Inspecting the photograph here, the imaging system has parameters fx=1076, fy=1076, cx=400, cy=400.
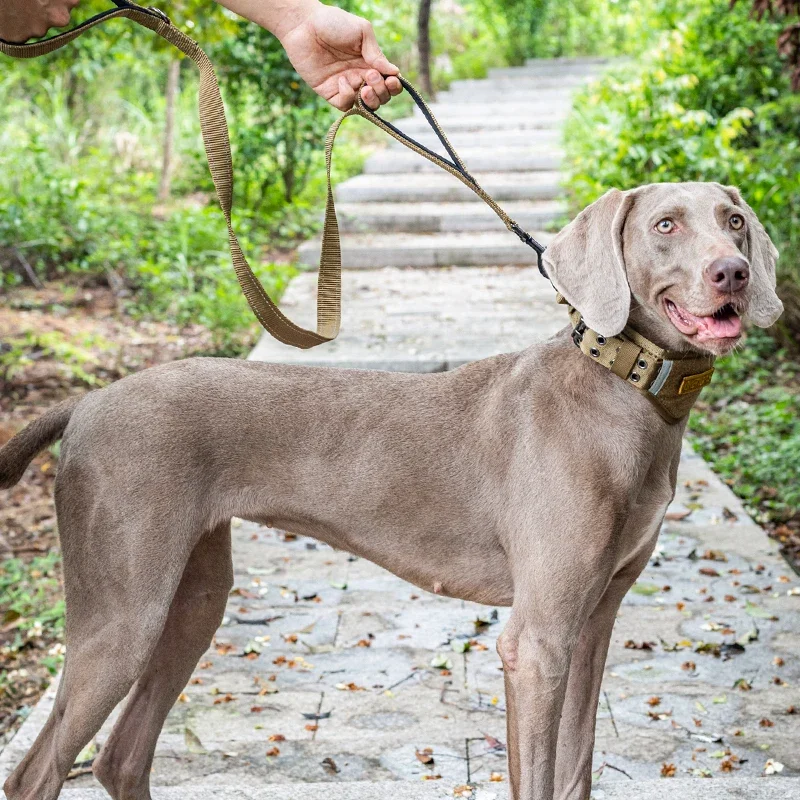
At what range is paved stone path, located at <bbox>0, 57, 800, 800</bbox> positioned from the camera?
10.8 ft

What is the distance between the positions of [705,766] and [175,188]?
10686 millimetres

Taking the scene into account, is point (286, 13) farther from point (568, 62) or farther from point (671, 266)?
point (568, 62)

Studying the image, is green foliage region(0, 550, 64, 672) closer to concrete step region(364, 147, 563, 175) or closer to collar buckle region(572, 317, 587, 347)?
collar buckle region(572, 317, 587, 347)

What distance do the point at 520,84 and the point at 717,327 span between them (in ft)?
53.2

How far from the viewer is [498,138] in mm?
13891

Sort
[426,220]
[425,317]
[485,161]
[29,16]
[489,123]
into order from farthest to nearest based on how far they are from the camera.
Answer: [489,123]
[485,161]
[426,220]
[425,317]
[29,16]

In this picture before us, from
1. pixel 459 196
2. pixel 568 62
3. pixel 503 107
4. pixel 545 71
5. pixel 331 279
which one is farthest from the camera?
pixel 568 62

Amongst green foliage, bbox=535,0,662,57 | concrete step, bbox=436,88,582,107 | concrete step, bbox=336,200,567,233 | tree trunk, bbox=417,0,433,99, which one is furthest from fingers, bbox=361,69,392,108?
green foliage, bbox=535,0,662,57

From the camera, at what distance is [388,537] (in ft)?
9.02

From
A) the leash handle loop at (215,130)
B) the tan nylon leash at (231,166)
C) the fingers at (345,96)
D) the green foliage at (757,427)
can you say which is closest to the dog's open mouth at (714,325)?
the tan nylon leash at (231,166)

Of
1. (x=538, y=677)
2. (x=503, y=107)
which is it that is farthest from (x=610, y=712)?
(x=503, y=107)

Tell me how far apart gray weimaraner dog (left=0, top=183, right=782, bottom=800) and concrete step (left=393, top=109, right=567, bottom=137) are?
1179 cm

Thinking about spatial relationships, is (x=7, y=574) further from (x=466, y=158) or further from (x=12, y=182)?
(x=466, y=158)

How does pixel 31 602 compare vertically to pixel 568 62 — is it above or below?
below
